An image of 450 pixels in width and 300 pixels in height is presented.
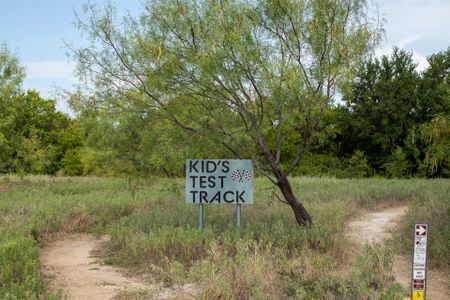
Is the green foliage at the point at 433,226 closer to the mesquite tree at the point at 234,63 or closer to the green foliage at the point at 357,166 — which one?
the mesquite tree at the point at 234,63

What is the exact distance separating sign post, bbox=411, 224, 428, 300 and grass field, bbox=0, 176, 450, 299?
19cm

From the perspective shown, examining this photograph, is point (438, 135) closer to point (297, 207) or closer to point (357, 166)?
point (297, 207)

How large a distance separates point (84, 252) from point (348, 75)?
6.24m

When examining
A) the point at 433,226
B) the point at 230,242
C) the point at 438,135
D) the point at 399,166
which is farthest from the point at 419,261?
the point at 399,166

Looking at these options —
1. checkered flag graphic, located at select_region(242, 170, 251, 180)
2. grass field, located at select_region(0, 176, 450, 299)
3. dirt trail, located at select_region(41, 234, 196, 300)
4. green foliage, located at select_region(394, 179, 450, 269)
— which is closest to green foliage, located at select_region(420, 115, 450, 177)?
green foliage, located at select_region(394, 179, 450, 269)

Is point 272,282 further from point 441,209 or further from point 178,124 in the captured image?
point 441,209

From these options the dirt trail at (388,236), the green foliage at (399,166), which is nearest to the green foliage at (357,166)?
the green foliage at (399,166)

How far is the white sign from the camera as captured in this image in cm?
1134

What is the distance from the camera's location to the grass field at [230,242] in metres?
6.97

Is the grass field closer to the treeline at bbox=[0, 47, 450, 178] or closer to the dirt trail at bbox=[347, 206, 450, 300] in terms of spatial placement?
the dirt trail at bbox=[347, 206, 450, 300]

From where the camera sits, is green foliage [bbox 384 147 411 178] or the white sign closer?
the white sign

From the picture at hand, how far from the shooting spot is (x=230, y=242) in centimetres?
982

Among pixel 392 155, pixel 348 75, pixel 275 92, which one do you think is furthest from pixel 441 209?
pixel 392 155

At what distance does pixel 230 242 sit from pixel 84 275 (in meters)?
2.62
